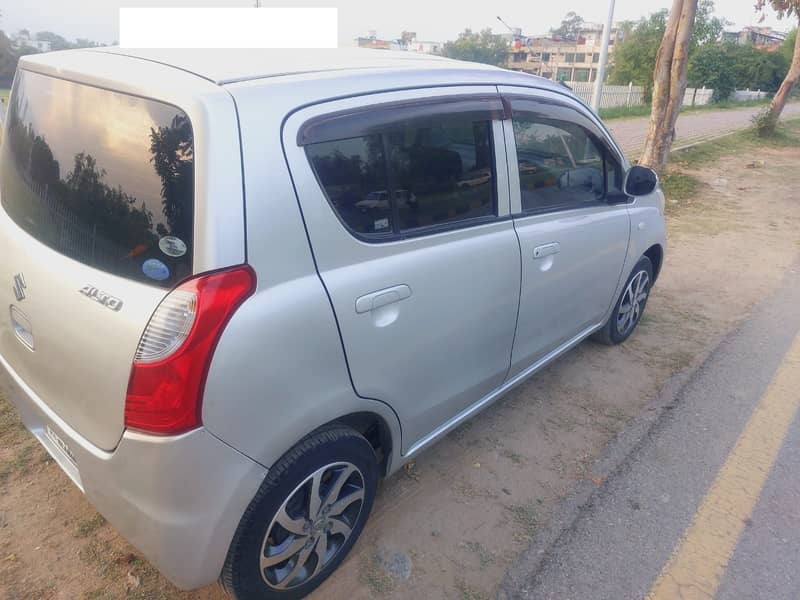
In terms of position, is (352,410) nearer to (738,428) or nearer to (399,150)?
(399,150)

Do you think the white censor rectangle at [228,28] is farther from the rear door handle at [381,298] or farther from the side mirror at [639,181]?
the side mirror at [639,181]

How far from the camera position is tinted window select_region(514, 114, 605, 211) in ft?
8.41

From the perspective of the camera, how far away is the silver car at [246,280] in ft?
4.91

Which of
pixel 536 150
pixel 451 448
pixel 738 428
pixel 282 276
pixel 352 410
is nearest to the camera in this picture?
pixel 282 276

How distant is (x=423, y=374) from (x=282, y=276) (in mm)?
797

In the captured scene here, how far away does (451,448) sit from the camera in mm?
2885

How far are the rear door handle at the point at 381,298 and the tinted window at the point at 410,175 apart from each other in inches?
8.0

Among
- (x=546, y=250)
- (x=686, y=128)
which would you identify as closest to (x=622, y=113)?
(x=686, y=128)

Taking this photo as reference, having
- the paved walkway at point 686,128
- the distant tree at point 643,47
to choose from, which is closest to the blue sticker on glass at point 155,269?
the paved walkway at point 686,128

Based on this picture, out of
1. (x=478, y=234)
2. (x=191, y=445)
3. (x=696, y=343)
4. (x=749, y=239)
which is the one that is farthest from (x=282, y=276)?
(x=749, y=239)

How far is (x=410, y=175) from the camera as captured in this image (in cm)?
206

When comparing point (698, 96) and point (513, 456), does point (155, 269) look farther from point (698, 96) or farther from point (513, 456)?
point (698, 96)

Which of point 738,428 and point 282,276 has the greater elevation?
point 282,276

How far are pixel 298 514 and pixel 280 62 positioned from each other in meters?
1.55
